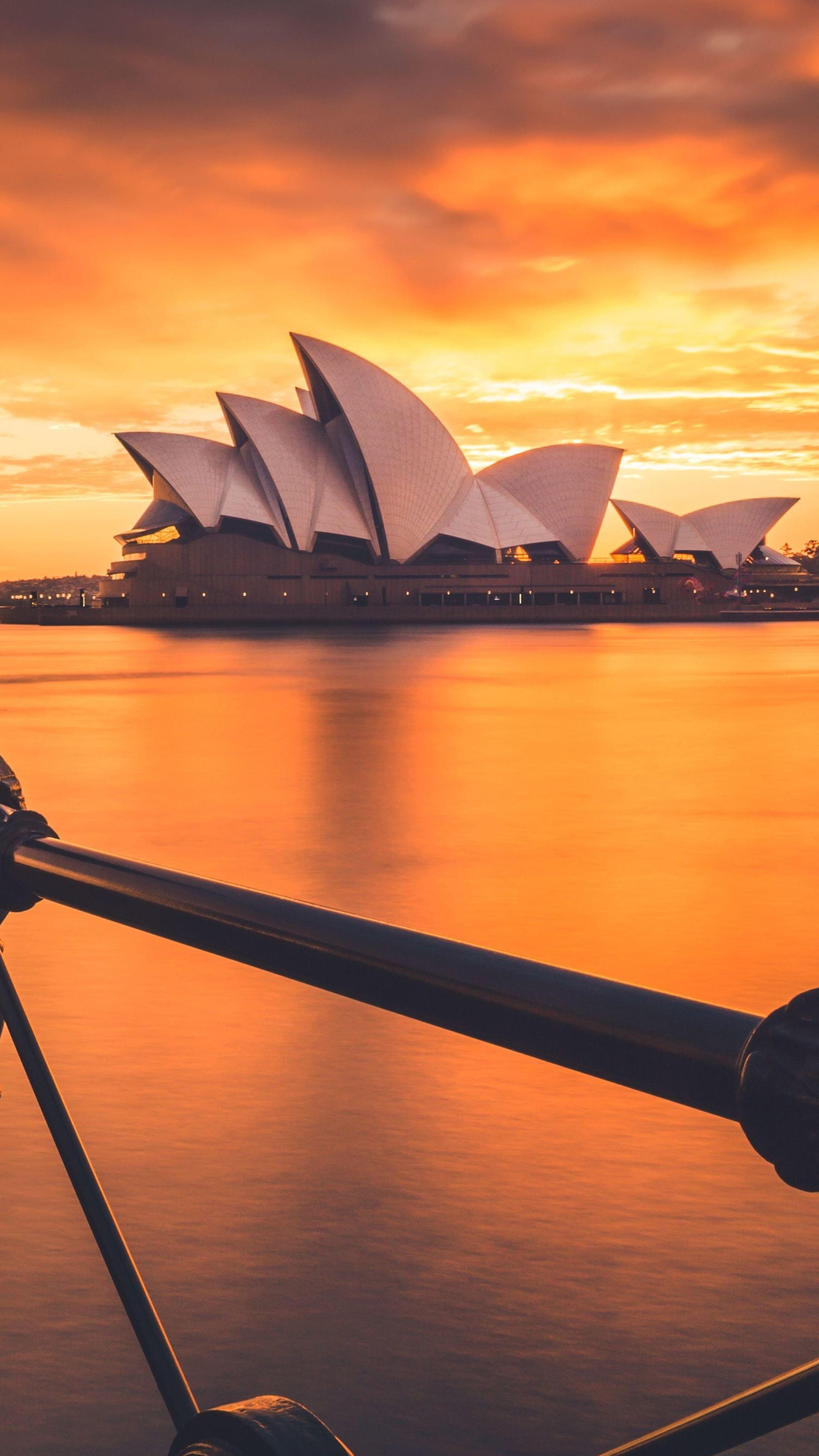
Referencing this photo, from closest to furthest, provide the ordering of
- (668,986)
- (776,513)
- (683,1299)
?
1. (683,1299)
2. (668,986)
3. (776,513)

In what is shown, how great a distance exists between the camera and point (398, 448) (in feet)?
217

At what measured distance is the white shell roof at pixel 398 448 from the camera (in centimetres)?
6294

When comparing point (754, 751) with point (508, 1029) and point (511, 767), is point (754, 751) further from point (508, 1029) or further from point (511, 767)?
point (508, 1029)

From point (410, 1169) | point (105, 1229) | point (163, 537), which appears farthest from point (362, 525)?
point (105, 1229)

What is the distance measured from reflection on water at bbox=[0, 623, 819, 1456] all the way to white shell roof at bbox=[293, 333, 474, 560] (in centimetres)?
5712

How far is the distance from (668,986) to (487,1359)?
8.01 ft

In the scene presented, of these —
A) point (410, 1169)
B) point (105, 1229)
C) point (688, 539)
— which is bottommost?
point (410, 1169)

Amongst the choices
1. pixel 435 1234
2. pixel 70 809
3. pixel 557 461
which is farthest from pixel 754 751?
pixel 557 461

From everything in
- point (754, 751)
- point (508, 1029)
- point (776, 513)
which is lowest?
point (754, 751)

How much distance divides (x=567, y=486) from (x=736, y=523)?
18.5 m

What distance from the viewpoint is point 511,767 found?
10.4 meters

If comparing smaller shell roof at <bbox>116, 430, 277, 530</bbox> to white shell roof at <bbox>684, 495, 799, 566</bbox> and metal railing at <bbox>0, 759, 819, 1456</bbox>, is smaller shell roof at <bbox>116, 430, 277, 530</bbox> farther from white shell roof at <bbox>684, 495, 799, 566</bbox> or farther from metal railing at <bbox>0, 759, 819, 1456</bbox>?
metal railing at <bbox>0, 759, 819, 1456</bbox>

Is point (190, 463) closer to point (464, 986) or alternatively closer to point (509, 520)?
point (509, 520)

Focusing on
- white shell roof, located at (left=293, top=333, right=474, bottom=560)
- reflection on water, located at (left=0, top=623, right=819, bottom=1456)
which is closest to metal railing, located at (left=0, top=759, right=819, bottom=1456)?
reflection on water, located at (left=0, top=623, right=819, bottom=1456)
